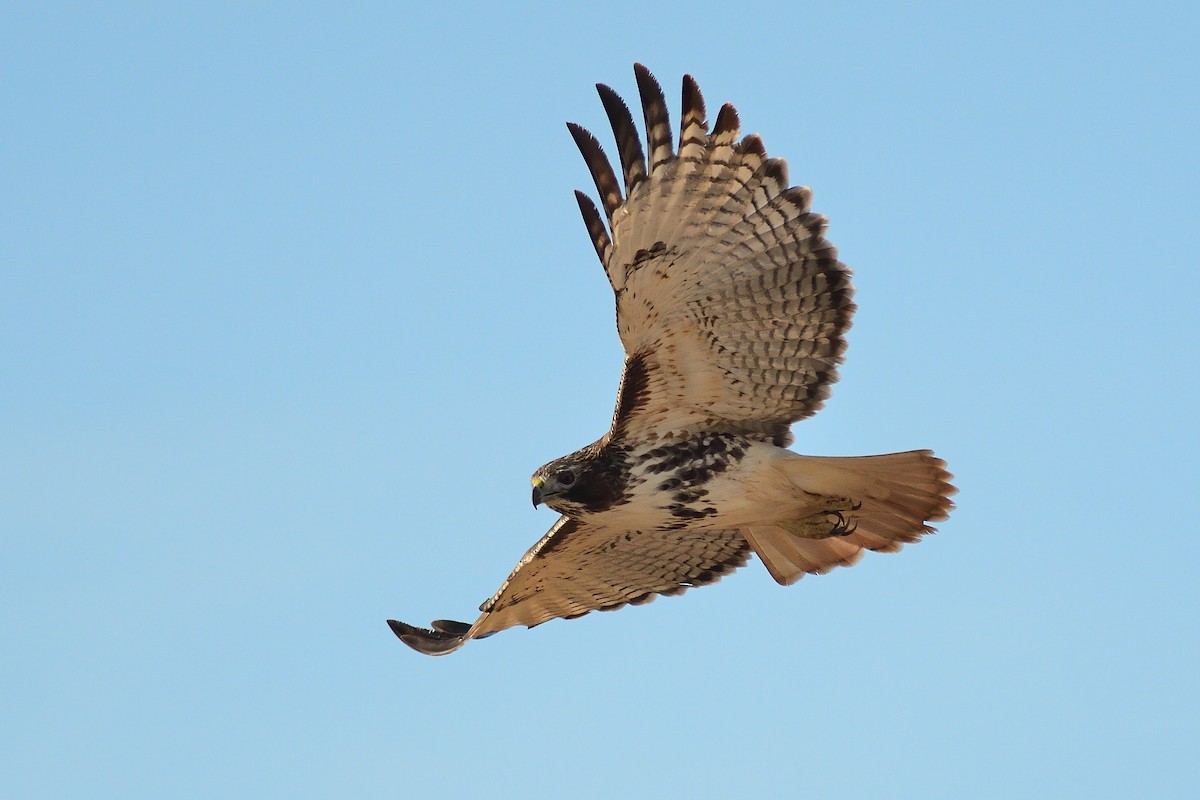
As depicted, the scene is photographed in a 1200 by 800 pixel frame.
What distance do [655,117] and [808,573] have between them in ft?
10.8

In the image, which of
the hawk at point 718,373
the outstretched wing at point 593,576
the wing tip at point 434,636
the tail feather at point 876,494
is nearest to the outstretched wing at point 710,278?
the hawk at point 718,373

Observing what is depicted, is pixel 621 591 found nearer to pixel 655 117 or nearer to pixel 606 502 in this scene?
pixel 606 502

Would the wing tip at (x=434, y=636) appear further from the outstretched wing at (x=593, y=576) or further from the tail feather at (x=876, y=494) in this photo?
the tail feather at (x=876, y=494)

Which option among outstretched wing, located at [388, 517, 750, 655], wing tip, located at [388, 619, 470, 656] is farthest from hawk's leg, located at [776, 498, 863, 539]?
wing tip, located at [388, 619, 470, 656]

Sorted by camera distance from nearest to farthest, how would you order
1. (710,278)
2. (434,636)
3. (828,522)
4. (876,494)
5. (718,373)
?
(710,278) → (718,373) → (876,494) → (828,522) → (434,636)

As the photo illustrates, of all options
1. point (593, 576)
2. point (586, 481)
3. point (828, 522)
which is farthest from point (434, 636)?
point (828, 522)

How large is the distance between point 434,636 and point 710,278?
11.3ft

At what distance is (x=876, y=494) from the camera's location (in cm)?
985

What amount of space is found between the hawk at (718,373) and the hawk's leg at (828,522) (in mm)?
10

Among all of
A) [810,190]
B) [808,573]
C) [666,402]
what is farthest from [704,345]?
[808,573]

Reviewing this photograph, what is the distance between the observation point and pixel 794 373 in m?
9.53

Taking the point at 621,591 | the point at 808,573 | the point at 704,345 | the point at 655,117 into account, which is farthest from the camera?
the point at 621,591

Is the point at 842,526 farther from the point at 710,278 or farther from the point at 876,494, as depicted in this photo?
the point at 710,278

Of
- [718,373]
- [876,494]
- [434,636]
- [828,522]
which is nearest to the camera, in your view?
[718,373]
